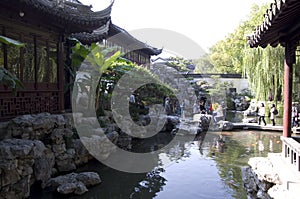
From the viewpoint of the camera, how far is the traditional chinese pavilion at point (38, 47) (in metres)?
6.07

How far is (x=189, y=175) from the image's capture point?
21.4 feet

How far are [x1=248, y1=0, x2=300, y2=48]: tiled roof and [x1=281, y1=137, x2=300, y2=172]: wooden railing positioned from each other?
1504 mm

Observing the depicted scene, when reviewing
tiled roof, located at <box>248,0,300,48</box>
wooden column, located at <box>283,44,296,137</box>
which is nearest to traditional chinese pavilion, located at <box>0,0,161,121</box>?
tiled roof, located at <box>248,0,300,48</box>

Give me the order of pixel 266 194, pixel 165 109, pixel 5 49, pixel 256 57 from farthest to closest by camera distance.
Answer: pixel 256 57 → pixel 165 109 → pixel 5 49 → pixel 266 194

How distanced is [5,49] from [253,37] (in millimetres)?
5078

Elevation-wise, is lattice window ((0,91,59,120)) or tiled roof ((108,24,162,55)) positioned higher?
tiled roof ((108,24,162,55))

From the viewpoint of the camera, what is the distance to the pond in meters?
5.48

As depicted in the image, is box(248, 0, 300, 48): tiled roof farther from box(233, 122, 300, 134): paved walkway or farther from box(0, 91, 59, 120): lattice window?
box(233, 122, 300, 134): paved walkway

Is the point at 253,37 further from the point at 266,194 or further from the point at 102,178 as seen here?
the point at 102,178

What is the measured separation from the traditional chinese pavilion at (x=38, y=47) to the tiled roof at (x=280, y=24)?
14.9 feet

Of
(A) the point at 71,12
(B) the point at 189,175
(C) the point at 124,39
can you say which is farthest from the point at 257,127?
(A) the point at 71,12

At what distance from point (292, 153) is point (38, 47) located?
6.20 meters

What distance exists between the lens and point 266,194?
3992mm

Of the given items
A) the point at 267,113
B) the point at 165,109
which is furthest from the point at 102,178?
the point at 267,113
